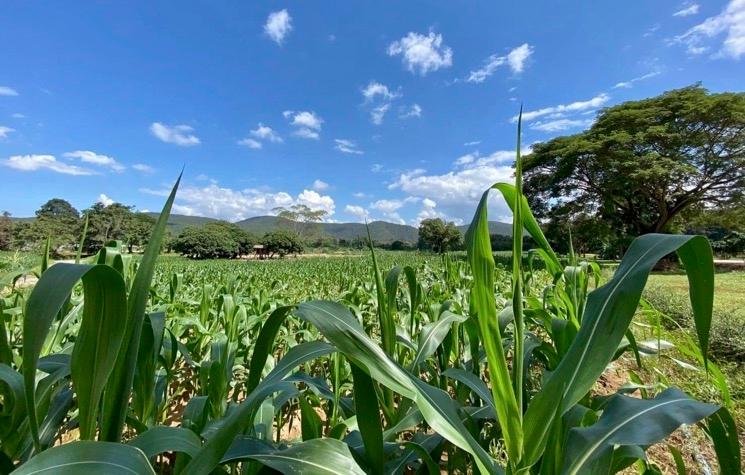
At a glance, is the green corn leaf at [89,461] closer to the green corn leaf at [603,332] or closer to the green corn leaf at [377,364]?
the green corn leaf at [377,364]

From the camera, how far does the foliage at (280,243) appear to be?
47969 mm

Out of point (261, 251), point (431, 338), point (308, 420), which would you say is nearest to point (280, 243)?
point (261, 251)

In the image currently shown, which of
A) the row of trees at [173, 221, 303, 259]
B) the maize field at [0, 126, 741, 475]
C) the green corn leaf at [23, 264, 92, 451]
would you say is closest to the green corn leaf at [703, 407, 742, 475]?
the maize field at [0, 126, 741, 475]

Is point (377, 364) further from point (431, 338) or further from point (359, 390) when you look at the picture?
point (431, 338)

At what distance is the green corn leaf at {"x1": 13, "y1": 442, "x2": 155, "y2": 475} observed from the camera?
1.34 feet

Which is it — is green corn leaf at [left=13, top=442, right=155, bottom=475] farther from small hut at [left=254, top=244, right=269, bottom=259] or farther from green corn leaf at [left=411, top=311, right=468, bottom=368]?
small hut at [left=254, top=244, right=269, bottom=259]

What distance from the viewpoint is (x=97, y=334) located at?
0.49 meters

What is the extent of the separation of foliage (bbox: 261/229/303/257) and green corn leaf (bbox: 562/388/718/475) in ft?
161

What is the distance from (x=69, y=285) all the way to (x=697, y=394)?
328cm

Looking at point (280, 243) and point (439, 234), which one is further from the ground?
point (439, 234)

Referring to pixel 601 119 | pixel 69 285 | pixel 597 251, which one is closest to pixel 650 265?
pixel 69 285

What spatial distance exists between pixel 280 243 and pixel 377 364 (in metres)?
49.4

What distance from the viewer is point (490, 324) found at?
648 millimetres

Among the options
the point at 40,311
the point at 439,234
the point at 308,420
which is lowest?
the point at 308,420
